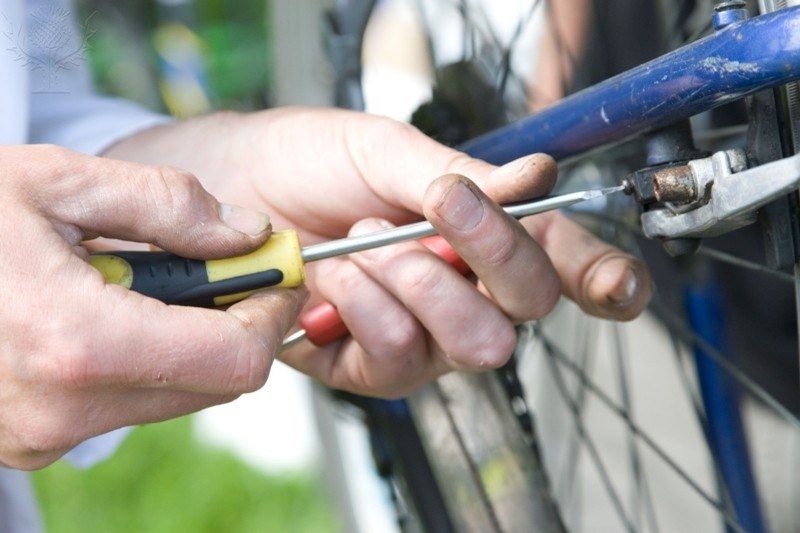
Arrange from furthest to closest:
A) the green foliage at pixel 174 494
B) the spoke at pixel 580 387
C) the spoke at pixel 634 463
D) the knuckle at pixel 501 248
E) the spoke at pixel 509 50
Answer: the green foliage at pixel 174 494 < the spoke at pixel 580 387 < the spoke at pixel 634 463 < the spoke at pixel 509 50 < the knuckle at pixel 501 248

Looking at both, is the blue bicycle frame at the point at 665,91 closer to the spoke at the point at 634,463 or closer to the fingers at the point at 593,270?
the fingers at the point at 593,270

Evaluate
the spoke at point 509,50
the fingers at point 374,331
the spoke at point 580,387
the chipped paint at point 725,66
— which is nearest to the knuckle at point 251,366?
the fingers at point 374,331

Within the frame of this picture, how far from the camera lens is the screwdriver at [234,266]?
0.42 meters

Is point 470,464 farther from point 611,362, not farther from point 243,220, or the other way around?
point 611,362

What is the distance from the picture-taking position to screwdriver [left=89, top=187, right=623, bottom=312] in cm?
42

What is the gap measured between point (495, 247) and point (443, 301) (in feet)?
0.20

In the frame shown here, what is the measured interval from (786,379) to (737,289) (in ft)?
0.37

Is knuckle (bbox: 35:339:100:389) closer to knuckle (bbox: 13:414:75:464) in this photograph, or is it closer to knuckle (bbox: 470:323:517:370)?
knuckle (bbox: 13:414:75:464)

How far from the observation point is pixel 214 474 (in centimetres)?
136

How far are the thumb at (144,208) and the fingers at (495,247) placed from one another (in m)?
0.08

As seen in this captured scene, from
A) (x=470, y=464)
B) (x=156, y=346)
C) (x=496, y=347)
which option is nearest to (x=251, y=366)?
(x=156, y=346)

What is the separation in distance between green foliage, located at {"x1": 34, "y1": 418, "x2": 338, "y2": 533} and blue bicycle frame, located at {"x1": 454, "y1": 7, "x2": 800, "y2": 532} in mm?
820

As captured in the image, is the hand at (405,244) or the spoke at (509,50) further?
the spoke at (509,50)

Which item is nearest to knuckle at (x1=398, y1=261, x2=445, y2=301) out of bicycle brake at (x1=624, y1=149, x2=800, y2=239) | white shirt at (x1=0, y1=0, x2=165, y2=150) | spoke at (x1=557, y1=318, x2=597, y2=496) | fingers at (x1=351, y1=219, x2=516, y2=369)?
fingers at (x1=351, y1=219, x2=516, y2=369)
